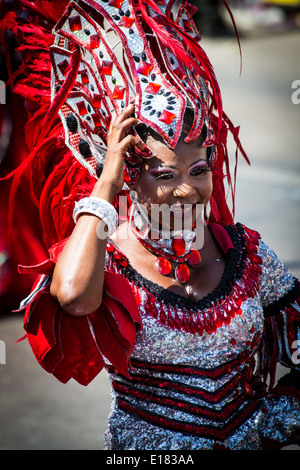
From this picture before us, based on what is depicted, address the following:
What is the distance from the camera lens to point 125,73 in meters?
2.01

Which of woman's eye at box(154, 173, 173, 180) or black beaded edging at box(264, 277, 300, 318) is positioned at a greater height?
woman's eye at box(154, 173, 173, 180)

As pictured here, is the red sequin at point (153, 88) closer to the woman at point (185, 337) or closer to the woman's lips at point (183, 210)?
the woman at point (185, 337)

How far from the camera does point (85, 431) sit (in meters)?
3.78

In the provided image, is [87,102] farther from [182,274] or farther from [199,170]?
[182,274]

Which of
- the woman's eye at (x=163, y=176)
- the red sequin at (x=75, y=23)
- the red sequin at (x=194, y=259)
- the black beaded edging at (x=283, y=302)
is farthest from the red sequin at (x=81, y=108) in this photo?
the black beaded edging at (x=283, y=302)

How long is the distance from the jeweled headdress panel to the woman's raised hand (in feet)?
0.16

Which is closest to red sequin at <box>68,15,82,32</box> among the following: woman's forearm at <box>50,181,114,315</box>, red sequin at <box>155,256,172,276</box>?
woman's forearm at <box>50,181,114,315</box>

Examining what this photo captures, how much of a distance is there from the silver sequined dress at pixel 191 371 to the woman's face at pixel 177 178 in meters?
0.24

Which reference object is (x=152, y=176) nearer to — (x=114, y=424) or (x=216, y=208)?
(x=216, y=208)

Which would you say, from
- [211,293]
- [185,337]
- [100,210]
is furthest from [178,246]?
[100,210]

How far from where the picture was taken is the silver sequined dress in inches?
79.6

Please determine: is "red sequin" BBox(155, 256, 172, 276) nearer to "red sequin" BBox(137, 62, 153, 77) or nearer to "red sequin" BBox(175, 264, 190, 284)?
"red sequin" BBox(175, 264, 190, 284)

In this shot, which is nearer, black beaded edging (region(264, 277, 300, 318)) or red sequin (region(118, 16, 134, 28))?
red sequin (region(118, 16, 134, 28))

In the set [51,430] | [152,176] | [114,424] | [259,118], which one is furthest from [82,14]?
[259,118]
